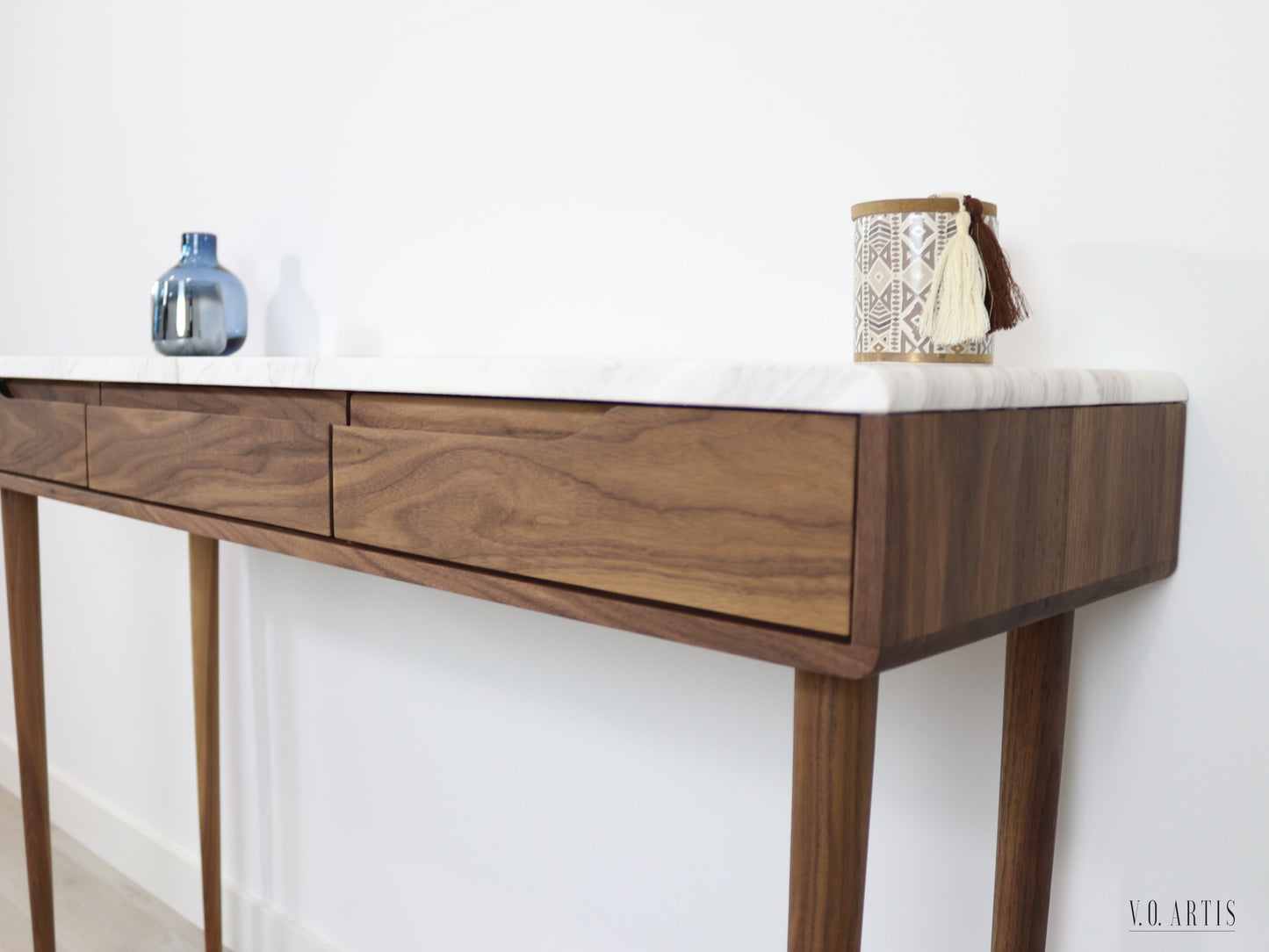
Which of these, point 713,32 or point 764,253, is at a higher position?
point 713,32

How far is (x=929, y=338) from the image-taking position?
704mm

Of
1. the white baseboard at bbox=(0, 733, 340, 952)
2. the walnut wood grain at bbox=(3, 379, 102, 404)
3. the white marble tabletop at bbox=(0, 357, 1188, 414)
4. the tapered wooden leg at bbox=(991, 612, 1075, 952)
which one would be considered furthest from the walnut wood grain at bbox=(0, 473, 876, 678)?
the white baseboard at bbox=(0, 733, 340, 952)

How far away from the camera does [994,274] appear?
71cm

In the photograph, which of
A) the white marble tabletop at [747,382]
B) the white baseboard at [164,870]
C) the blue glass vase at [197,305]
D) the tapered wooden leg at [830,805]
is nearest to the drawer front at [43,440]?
the blue glass vase at [197,305]

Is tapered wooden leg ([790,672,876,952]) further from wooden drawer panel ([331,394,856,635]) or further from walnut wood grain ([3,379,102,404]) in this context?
walnut wood grain ([3,379,102,404])

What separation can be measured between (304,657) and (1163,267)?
125 centimetres

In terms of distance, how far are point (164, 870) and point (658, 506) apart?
164 centimetres

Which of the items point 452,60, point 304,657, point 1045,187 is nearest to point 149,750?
point 304,657

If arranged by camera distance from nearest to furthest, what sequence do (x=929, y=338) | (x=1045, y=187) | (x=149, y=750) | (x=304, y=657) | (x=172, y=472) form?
1. (x=929, y=338)
2. (x=1045, y=187)
3. (x=172, y=472)
4. (x=304, y=657)
5. (x=149, y=750)

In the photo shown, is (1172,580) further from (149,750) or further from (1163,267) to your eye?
(149,750)

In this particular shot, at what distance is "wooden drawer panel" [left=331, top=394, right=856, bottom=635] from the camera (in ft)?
1.70

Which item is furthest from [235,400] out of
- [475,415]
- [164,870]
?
[164,870]

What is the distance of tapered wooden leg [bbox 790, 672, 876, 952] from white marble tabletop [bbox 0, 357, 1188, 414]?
150mm

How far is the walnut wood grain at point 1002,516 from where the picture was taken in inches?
19.7
